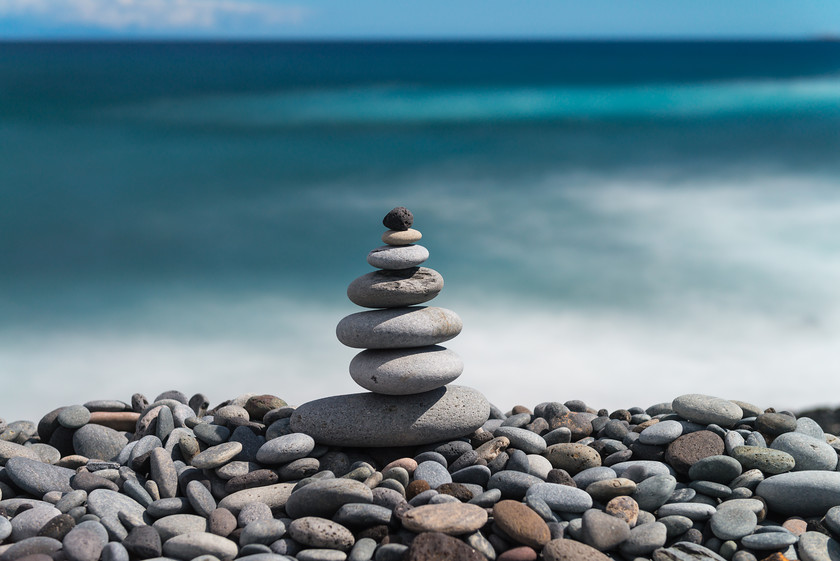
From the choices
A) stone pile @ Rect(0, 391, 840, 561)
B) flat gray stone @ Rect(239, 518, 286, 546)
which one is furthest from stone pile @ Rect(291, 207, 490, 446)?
flat gray stone @ Rect(239, 518, 286, 546)

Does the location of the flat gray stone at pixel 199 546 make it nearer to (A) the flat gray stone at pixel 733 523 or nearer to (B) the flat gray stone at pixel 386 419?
(B) the flat gray stone at pixel 386 419

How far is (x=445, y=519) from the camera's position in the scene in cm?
482

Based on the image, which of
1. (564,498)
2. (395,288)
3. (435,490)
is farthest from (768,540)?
(395,288)

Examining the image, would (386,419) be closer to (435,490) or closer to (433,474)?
Answer: (433,474)

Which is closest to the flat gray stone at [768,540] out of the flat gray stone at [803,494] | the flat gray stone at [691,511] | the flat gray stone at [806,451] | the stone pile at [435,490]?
the stone pile at [435,490]

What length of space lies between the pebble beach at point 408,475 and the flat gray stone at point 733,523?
0.01 m

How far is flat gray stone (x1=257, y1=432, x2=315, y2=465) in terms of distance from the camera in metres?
5.93

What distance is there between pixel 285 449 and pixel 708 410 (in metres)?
3.57

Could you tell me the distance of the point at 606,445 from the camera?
20.9ft

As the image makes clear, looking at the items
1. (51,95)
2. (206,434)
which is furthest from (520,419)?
(51,95)

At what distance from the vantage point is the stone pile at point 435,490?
4.87 metres

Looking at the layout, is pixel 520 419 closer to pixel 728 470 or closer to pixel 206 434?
pixel 728 470

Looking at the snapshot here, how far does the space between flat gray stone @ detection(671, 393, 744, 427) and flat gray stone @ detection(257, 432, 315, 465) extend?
3204 millimetres

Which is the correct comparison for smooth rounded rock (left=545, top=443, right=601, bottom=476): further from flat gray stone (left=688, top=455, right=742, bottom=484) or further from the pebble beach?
flat gray stone (left=688, top=455, right=742, bottom=484)
